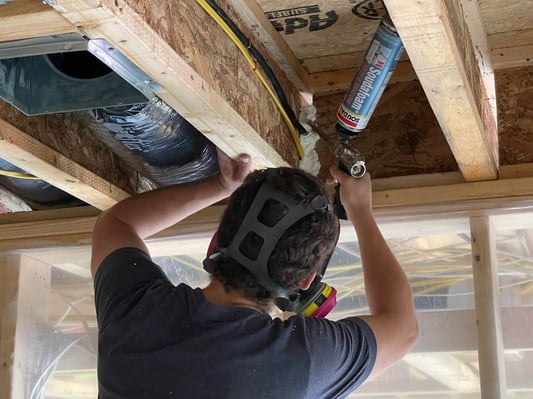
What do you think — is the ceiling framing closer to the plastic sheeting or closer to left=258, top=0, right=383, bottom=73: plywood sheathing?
left=258, top=0, right=383, bottom=73: plywood sheathing

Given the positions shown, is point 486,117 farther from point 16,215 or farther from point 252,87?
point 16,215

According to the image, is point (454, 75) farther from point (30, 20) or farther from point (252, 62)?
point (30, 20)

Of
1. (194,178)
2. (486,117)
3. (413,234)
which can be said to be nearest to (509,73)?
(486,117)

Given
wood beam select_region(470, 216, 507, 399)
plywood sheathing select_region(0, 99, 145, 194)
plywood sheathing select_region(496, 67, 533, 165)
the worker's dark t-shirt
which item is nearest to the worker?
the worker's dark t-shirt

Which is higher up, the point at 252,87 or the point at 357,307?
the point at 252,87

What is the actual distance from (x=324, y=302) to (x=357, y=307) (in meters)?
0.56

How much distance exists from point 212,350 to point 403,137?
1201 mm

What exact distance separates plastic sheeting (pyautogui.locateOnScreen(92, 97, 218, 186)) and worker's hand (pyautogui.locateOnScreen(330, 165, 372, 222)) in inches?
15.1

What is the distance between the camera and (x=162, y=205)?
6.45ft

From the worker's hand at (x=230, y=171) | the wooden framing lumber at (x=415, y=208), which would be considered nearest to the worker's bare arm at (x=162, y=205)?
the worker's hand at (x=230, y=171)

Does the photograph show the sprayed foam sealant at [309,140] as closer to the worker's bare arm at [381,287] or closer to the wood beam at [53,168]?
the worker's bare arm at [381,287]

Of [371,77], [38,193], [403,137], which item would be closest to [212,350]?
[371,77]

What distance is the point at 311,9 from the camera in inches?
83.9

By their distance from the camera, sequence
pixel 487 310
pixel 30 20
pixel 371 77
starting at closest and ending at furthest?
1. pixel 30 20
2. pixel 371 77
3. pixel 487 310
